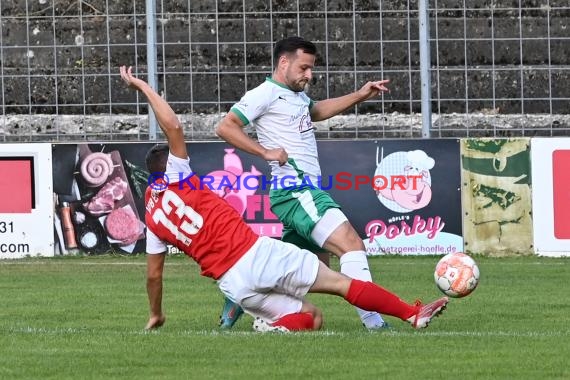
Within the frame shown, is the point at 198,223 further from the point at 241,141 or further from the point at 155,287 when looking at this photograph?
the point at 241,141

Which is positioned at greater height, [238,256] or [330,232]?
[330,232]

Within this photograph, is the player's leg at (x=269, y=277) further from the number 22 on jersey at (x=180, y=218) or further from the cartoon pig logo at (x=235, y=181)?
the cartoon pig logo at (x=235, y=181)

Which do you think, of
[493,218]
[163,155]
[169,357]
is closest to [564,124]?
[493,218]

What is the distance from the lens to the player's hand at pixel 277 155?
30.5ft

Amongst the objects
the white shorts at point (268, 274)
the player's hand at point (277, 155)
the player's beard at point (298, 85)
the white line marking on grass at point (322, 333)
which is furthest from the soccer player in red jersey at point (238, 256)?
the player's beard at point (298, 85)

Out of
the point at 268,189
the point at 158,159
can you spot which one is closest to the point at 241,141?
Result: the point at 158,159

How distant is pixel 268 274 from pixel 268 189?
25.3ft

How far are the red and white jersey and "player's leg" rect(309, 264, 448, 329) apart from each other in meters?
0.51

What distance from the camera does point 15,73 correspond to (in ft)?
60.2

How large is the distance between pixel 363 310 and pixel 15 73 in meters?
10.00

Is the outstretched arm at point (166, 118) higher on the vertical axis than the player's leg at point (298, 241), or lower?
higher

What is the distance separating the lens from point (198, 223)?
29.7 feet

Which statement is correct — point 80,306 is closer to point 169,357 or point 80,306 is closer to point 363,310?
point 363,310

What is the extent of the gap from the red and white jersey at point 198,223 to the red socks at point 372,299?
0.69 m
